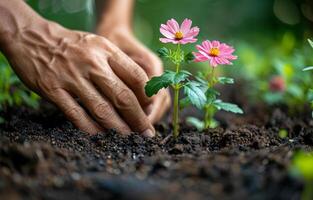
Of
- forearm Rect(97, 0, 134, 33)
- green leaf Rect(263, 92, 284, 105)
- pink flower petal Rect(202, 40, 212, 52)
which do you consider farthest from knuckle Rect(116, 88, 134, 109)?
green leaf Rect(263, 92, 284, 105)

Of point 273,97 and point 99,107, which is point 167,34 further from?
point 273,97

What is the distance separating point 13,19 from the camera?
2.09 metres

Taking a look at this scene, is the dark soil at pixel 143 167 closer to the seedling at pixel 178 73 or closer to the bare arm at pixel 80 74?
the bare arm at pixel 80 74

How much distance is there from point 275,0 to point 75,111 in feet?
14.8

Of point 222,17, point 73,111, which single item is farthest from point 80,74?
point 222,17

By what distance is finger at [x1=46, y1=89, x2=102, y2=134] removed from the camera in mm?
1979

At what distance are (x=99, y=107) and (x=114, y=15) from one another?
120cm

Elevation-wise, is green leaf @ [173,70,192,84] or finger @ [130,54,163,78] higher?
finger @ [130,54,163,78]

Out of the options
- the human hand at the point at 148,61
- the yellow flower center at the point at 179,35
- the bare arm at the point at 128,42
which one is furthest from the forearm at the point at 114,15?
the yellow flower center at the point at 179,35

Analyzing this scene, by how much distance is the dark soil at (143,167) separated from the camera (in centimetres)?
127

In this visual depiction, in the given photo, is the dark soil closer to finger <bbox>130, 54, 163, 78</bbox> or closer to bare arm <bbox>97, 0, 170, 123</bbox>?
bare arm <bbox>97, 0, 170, 123</bbox>

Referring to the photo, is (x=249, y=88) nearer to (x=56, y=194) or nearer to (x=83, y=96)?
(x=83, y=96)

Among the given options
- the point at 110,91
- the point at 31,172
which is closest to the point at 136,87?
the point at 110,91

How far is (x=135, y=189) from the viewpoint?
124cm
